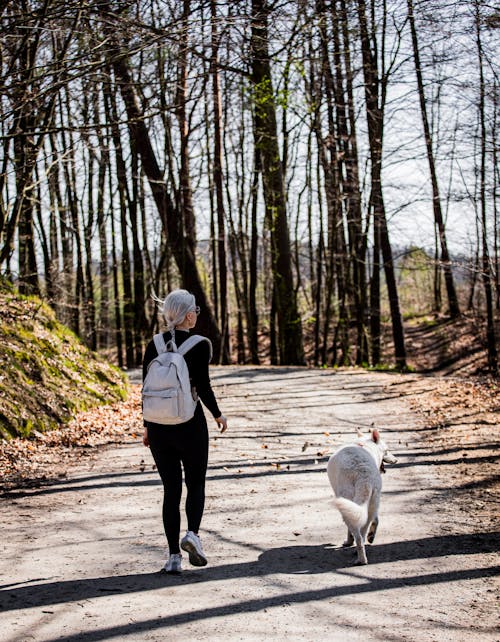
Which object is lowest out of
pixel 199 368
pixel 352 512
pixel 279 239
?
pixel 352 512

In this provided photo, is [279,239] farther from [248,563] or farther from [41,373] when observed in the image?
[248,563]

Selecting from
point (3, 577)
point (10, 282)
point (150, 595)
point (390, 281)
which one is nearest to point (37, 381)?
point (10, 282)

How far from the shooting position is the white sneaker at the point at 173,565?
491 cm

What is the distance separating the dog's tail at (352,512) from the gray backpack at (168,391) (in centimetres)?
123

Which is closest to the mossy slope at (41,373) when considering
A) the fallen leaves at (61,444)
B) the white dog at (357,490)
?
the fallen leaves at (61,444)

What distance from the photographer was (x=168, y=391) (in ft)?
15.9

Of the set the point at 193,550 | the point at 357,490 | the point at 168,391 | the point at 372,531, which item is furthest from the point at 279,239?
the point at 193,550

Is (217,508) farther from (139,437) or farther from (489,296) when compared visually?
(489,296)

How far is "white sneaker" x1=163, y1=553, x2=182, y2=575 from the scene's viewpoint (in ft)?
16.1

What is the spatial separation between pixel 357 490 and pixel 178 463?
4.48ft

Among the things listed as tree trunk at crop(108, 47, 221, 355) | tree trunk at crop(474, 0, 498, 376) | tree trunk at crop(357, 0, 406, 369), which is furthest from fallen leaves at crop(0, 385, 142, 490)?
A: tree trunk at crop(357, 0, 406, 369)

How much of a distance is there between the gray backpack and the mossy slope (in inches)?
210

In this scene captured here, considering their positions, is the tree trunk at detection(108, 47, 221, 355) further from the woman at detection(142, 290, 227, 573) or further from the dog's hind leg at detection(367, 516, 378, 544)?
the woman at detection(142, 290, 227, 573)

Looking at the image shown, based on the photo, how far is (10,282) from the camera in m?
14.7
